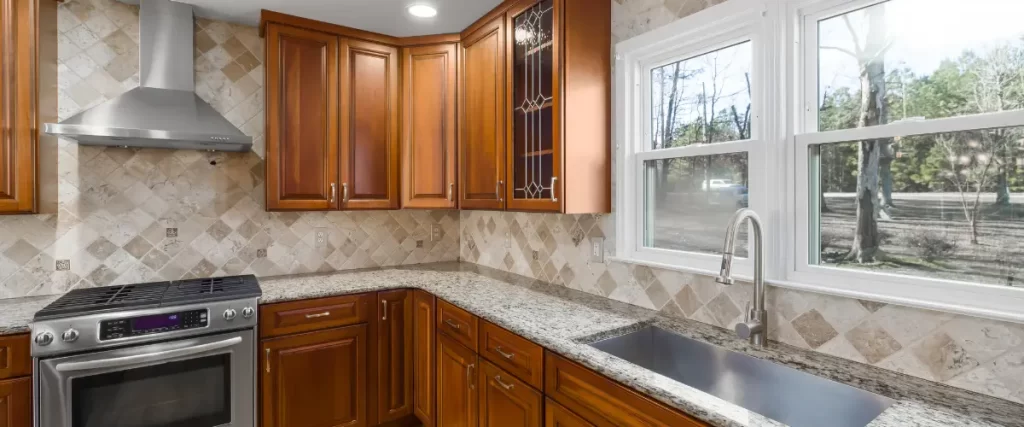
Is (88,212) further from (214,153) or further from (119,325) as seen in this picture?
(119,325)

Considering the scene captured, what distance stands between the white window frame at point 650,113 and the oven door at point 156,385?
5.95ft

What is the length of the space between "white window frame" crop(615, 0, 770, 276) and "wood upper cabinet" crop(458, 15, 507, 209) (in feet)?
1.97

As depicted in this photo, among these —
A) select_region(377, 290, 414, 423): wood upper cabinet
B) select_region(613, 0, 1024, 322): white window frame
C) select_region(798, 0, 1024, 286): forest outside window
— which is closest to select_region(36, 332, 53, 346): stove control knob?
select_region(377, 290, 414, 423): wood upper cabinet

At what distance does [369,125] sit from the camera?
2777 mm

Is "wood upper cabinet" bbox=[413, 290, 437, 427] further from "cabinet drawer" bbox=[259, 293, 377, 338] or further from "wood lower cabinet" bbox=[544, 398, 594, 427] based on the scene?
"wood lower cabinet" bbox=[544, 398, 594, 427]

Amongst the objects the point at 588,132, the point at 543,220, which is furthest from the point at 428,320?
the point at 588,132

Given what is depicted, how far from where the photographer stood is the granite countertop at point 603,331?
1086 millimetres

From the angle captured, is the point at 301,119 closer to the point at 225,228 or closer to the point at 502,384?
the point at 225,228

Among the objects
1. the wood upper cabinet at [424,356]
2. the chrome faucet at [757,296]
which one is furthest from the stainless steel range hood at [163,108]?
the chrome faucet at [757,296]

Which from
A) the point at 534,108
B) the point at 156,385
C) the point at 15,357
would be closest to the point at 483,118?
the point at 534,108

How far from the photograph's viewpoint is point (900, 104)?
4.43ft

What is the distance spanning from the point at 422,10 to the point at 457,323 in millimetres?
1614

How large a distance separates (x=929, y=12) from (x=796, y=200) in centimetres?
61

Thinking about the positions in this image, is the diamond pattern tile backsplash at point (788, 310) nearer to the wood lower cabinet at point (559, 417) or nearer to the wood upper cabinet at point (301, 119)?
the wood lower cabinet at point (559, 417)
